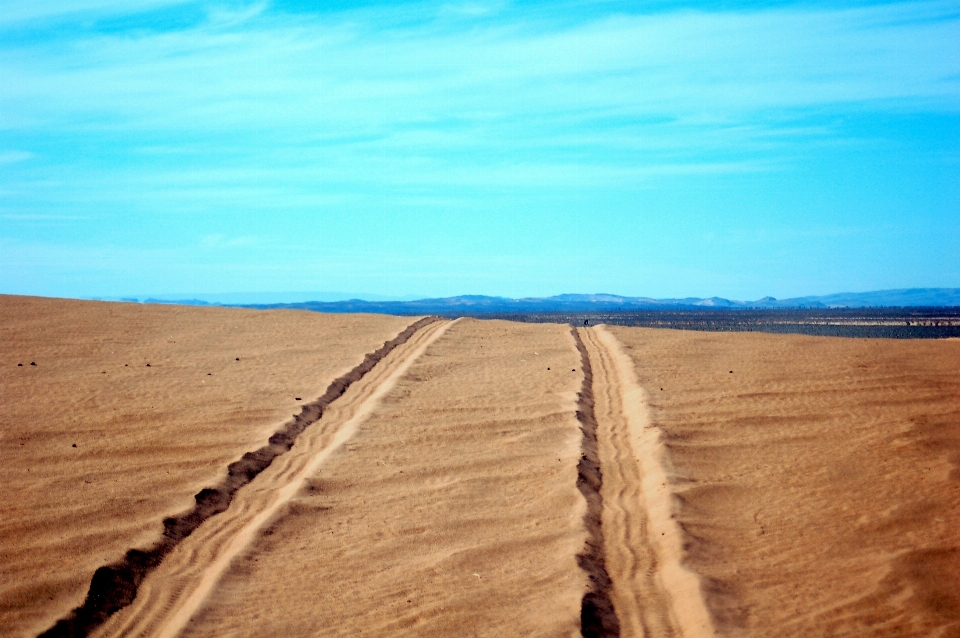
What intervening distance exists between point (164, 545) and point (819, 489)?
22.3ft

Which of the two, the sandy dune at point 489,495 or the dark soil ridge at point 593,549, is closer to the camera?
the dark soil ridge at point 593,549

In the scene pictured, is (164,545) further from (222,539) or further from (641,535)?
(641,535)

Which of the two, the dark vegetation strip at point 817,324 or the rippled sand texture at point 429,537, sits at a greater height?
the dark vegetation strip at point 817,324

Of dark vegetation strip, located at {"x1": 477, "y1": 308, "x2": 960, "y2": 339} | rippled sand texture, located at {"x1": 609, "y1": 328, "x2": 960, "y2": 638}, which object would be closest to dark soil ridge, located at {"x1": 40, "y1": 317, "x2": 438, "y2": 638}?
rippled sand texture, located at {"x1": 609, "y1": 328, "x2": 960, "y2": 638}

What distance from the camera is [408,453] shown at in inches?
413

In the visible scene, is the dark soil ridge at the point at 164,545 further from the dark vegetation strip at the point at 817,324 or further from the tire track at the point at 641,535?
the dark vegetation strip at the point at 817,324

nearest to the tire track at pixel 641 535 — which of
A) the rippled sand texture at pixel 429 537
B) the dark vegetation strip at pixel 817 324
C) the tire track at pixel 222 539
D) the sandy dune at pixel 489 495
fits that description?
the sandy dune at pixel 489 495

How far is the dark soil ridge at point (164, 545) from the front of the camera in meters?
6.06

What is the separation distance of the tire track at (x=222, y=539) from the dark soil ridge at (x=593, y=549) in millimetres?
2983

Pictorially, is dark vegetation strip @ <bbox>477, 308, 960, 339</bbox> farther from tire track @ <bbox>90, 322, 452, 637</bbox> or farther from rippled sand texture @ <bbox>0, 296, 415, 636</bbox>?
tire track @ <bbox>90, 322, 452, 637</bbox>

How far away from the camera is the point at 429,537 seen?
777 centimetres

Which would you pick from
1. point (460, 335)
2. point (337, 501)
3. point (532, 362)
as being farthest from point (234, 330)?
point (337, 501)

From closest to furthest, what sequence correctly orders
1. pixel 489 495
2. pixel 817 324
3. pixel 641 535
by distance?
pixel 641 535 → pixel 489 495 → pixel 817 324

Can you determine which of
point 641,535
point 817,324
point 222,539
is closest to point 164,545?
→ point 222,539
